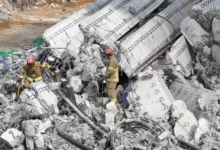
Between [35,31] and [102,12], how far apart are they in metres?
6.36

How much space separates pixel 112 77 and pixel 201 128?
216 centimetres

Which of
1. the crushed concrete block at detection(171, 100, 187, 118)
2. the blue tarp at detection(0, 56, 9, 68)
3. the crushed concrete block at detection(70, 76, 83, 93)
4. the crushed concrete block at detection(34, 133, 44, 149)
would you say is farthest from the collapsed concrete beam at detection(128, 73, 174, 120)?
the blue tarp at detection(0, 56, 9, 68)

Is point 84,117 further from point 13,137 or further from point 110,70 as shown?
point 13,137

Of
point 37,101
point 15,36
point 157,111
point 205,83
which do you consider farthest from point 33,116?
point 15,36

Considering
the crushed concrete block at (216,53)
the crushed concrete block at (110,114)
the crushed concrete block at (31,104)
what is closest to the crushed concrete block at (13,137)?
the crushed concrete block at (31,104)

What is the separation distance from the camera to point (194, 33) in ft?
30.9

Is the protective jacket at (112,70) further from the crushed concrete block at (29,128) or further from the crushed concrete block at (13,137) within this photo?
the crushed concrete block at (13,137)

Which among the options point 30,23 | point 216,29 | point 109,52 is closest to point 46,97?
point 109,52

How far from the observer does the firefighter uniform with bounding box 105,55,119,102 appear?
834 centimetres

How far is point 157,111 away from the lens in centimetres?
812

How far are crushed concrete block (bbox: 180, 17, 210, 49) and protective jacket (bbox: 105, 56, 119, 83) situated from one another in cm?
221

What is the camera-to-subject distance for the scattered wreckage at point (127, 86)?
7.41 meters

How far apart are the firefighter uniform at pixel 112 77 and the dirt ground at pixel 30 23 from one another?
6.75 m

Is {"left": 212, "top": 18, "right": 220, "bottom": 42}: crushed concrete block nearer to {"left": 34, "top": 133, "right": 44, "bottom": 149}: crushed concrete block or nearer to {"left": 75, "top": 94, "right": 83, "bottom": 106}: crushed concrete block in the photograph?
{"left": 75, "top": 94, "right": 83, "bottom": 106}: crushed concrete block
